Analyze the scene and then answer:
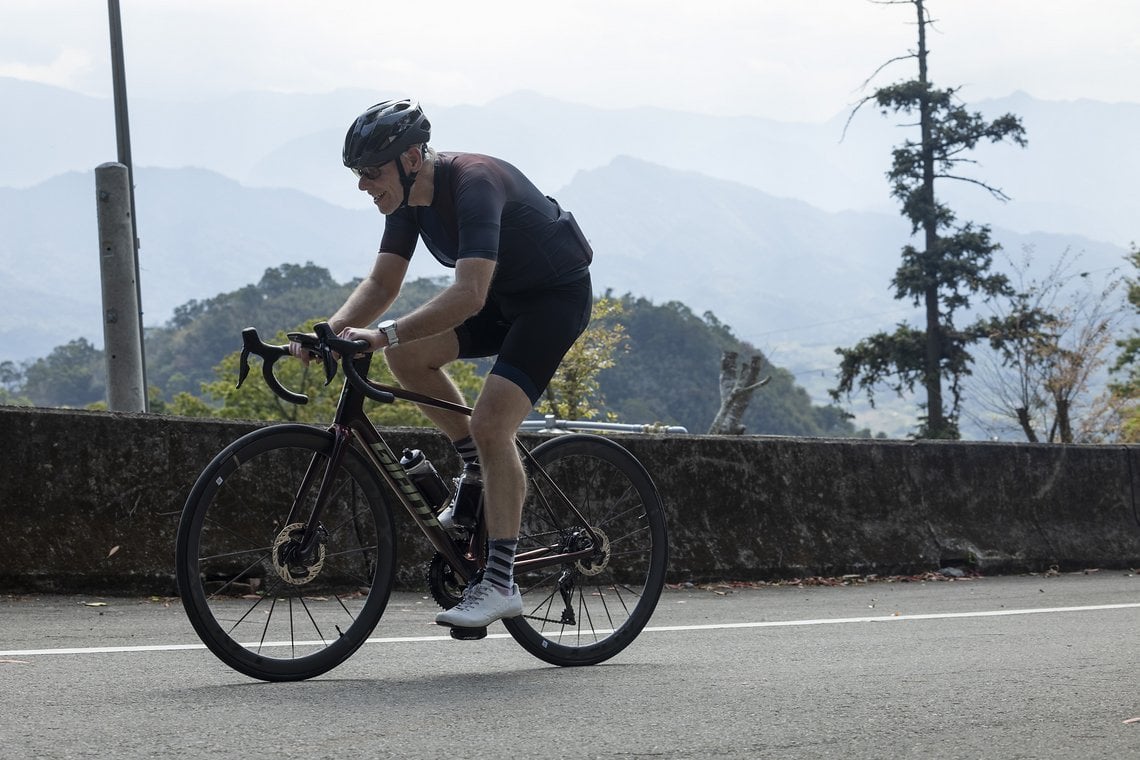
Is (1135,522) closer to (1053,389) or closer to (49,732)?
(49,732)

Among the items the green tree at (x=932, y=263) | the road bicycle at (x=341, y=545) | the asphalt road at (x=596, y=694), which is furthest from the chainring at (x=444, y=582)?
the green tree at (x=932, y=263)

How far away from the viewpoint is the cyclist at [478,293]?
421 cm

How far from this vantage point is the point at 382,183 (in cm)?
429

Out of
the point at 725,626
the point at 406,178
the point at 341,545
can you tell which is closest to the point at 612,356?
the point at 725,626

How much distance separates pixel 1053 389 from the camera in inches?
1601

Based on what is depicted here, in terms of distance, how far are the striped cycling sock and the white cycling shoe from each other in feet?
0.07

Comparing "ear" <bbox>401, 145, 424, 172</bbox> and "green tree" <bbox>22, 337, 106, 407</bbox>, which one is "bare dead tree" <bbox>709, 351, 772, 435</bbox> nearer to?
"ear" <bbox>401, 145, 424, 172</bbox>

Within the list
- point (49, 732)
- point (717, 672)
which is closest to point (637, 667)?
point (717, 672)

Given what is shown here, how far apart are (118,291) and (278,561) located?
25.3 feet

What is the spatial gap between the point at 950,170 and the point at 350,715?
57.0m

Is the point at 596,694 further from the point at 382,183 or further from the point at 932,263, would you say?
the point at 932,263

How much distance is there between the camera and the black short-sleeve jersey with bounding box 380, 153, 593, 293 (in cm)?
425

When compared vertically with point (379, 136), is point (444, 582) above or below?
below

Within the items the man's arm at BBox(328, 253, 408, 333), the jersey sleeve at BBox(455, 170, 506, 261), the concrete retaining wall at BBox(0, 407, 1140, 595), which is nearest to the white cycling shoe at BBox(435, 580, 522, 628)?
the man's arm at BBox(328, 253, 408, 333)
